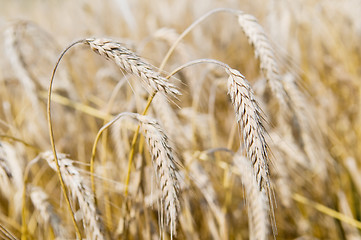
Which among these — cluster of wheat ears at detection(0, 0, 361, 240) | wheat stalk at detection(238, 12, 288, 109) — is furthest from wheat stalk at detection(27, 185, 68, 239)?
wheat stalk at detection(238, 12, 288, 109)

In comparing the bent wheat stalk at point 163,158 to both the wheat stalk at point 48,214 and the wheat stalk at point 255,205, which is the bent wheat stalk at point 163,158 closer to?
the wheat stalk at point 255,205

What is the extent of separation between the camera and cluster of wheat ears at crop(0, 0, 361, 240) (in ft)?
2.95

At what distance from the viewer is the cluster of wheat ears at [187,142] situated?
35.4 inches

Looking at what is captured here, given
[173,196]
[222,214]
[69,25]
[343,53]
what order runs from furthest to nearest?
[69,25] < [343,53] < [222,214] < [173,196]

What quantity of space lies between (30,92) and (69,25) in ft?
10.2

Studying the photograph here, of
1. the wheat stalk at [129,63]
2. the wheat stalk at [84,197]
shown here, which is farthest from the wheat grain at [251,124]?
the wheat stalk at [84,197]

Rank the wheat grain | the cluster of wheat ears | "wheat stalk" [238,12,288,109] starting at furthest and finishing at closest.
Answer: "wheat stalk" [238,12,288,109]
the cluster of wheat ears
the wheat grain

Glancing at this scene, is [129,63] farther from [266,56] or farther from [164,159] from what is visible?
[266,56]

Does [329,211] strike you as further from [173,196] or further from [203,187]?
[173,196]

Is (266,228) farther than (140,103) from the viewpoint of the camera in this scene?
No

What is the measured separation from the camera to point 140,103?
150 cm

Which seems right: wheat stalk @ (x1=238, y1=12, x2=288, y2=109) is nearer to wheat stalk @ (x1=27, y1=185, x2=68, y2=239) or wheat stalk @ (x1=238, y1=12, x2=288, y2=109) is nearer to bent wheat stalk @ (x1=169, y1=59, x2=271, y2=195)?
bent wheat stalk @ (x1=169, y1=59, x2=271, y2=195)

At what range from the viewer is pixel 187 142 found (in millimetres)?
1646

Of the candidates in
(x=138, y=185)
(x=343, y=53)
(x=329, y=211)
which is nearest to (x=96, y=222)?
(x=138, y=185)
